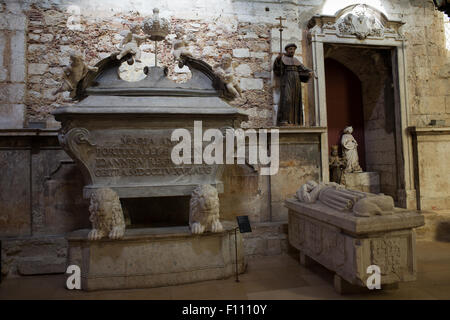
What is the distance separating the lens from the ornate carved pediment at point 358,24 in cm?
555

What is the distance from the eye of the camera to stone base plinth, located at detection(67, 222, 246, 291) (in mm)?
2904

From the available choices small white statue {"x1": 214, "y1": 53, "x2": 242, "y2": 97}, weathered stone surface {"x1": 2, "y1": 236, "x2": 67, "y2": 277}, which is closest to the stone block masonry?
weathered stone surface {"x1": 2, "y1": 236, "x2": 67, "y2": 277}

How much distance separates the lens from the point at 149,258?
2980 millimetres

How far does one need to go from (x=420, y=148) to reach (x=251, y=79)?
3293mm

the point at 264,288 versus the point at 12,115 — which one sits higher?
the point at 12,115

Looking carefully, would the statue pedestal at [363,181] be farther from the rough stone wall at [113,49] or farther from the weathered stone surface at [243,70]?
the weathered stone surface at [243,70]

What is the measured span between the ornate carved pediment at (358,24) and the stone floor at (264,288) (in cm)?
399

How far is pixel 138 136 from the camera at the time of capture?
304cm

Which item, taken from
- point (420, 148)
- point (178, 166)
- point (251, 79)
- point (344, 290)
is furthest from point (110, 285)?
point (420, 148)

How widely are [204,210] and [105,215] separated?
2.87 ft

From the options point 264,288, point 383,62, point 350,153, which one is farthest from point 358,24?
point 264,288

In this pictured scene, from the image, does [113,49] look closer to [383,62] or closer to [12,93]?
[12,93]

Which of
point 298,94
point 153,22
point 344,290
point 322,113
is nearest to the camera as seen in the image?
point 344,290

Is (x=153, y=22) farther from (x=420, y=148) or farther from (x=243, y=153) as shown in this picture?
(x=420, y=148)
